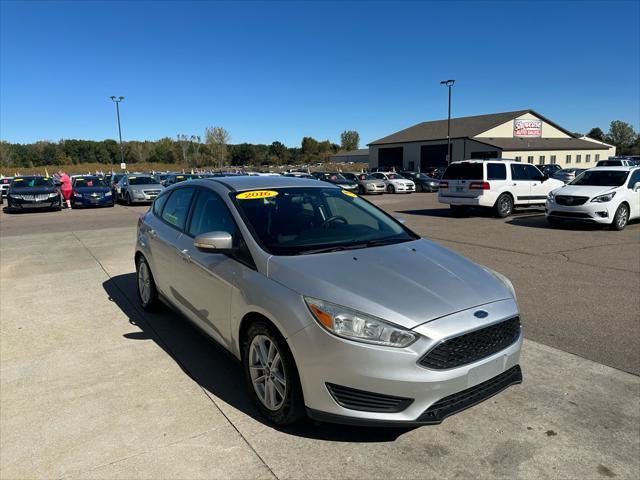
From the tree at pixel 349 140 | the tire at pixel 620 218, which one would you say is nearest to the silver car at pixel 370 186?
the tire at pixel 620 218

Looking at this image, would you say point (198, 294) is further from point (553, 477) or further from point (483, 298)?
point (553, 477)

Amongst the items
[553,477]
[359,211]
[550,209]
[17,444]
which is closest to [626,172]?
[550,209]

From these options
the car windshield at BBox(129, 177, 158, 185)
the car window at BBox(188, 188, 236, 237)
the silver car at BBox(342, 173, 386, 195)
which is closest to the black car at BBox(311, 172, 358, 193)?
the silver car at BBox(342, 173, 386, 195)

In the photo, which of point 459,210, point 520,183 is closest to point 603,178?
point 520,183

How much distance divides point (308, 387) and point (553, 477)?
4.80 feet

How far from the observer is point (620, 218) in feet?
39.5

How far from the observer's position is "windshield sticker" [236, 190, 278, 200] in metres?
3.91

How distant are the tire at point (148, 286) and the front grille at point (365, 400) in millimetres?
3163

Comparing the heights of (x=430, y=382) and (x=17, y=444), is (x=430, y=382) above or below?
above

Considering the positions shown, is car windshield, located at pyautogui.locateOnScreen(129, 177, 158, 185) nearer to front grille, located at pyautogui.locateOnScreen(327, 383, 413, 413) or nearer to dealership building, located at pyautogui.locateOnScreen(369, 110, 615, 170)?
front grille, located at pyautogui.locateOnScreen(327, 383, 413, 413)

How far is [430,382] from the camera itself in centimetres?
258

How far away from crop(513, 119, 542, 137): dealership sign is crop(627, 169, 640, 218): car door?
178 feet

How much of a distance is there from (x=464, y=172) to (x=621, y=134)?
400ft

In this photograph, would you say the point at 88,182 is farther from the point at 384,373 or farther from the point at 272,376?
the point at 384,373
